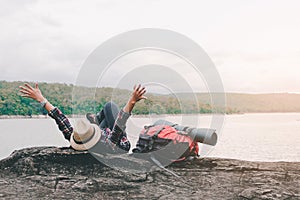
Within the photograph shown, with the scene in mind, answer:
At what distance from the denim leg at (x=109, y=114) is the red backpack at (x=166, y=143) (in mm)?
473

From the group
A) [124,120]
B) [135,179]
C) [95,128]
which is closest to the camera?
[135,179]

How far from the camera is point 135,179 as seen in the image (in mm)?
4559

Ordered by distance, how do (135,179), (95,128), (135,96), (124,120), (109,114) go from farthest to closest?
(109,114) < (95,128) < (124,120) < (135,96) < (135,179)

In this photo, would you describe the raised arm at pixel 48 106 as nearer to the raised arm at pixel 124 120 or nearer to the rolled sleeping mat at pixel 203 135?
the raised arm at pixel 124 120

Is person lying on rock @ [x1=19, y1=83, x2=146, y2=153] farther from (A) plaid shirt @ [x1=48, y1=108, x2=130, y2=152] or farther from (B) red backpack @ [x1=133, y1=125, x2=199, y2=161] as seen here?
(B) red backpack @ [x1=133, y1=125, x2=199, y2=161]

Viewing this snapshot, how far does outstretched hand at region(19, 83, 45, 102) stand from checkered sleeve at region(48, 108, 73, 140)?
0.80ft

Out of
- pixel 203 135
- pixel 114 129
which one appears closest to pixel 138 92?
pixel 114 129

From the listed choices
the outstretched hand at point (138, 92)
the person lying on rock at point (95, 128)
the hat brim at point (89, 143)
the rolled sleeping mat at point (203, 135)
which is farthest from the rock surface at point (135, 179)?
the outstretched hand at point (138, 92)

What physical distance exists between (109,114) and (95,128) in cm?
48

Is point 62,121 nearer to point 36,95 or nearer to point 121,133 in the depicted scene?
point 36,95

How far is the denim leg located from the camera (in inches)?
211

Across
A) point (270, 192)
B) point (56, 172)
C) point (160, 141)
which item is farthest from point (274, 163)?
point (56, 172)

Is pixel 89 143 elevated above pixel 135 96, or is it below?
below

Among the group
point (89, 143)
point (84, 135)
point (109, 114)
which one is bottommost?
point (89, 143)
